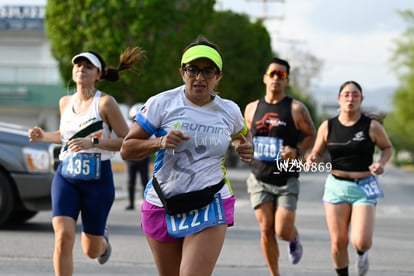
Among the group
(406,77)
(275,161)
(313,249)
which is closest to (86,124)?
(275,161)

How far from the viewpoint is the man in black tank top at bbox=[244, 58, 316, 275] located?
8.73 meters

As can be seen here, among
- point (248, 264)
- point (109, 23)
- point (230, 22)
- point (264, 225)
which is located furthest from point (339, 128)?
point (230, 22)

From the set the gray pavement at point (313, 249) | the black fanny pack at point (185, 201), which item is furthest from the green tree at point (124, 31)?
the black fanny pack at point (185, 201)

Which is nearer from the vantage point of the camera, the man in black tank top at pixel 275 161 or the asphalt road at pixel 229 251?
the man in black tank top at pixel 275 161

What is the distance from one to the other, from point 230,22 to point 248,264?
3655 cm

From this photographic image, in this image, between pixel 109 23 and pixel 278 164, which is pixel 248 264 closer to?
pixel 278 164

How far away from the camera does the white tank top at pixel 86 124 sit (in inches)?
298

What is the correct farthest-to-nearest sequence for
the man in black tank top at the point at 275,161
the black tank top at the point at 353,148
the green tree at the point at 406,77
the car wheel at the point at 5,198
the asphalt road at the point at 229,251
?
1. the green tree at the point at 406,77
2. the car wheel at the point at 5,198
3. the asphalt road at the point at 229,251
4. the man in black tank top at the point at 275,161
5. the black tank top at the point at 353,148

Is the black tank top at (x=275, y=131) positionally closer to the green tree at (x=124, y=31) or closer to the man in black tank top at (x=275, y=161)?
the man in black tank top at (x=275, y=161)

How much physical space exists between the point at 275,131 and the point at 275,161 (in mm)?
286

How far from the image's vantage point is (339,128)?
867 centimetres

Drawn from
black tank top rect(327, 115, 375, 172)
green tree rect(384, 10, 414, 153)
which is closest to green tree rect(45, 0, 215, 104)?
black tank top rect(327, 115, 375, 172)

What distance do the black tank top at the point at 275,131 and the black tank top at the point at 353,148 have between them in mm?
430

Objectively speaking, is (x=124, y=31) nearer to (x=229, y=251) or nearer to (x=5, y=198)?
(x=5, y=198)
